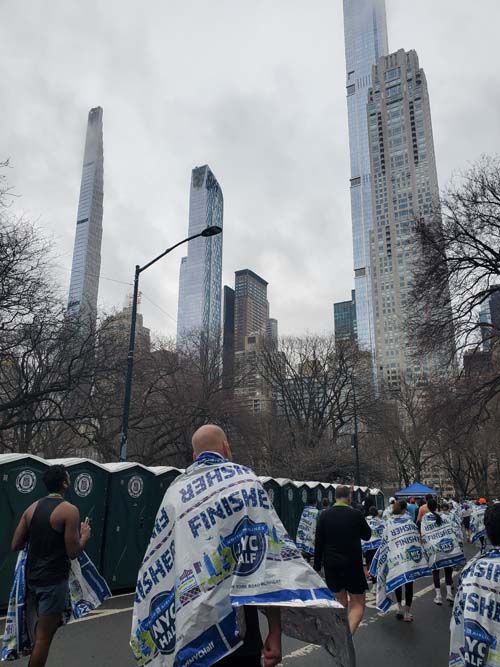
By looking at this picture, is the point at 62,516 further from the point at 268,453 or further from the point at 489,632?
the point at 268,453

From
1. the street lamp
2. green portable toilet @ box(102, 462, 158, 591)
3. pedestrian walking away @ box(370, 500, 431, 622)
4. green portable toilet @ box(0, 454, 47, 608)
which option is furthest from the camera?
the street lamp

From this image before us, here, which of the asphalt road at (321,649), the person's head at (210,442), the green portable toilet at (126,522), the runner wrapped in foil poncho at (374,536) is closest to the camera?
the person's head at (210,442)

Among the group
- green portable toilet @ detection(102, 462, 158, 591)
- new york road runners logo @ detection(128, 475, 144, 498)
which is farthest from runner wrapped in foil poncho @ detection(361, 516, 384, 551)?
new york road runners logo @ detection(128, 475, 144, 498)

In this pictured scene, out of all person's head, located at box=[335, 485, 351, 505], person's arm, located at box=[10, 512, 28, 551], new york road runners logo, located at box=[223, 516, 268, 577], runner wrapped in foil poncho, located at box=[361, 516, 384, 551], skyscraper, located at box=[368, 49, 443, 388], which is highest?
skyscraper, located at box=[368, 49, 443, 388]

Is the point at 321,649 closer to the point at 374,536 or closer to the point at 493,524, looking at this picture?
the point at 493,524

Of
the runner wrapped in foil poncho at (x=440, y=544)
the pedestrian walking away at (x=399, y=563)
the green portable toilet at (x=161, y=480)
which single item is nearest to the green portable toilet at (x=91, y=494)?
the green portable toilet at (x=161, y=480)

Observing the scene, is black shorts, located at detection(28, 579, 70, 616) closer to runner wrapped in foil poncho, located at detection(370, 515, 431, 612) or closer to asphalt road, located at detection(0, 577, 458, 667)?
Answer: asphalt road, located at detection(0, 577, 458, 667)

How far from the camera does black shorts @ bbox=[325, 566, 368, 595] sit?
580 centimetres

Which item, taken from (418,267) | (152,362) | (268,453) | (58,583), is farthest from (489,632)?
(268,453)

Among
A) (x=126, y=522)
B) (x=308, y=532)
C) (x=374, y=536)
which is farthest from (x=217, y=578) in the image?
(x=308, y=532)

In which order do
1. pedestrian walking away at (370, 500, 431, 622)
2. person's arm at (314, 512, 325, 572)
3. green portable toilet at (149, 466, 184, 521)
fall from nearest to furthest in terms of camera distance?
person's arm at (314, 512, 325, 572), pedestrian walking away at (370, 500, 431, 622), green portable toilet at (149, 466, 184, 521)

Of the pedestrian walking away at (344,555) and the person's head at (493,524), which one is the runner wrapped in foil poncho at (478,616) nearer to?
the person's head at (493,524)

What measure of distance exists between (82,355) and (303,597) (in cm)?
1818

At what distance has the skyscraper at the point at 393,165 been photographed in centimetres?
11994
